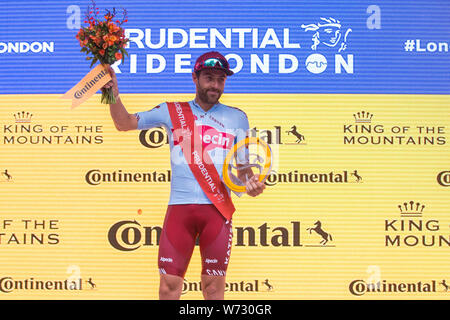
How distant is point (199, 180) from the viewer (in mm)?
3258

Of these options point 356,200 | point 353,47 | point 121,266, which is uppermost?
point 353,47

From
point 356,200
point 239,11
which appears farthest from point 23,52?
point 356,200

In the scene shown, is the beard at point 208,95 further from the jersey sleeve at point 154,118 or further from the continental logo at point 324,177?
the continental logo at point 324,177

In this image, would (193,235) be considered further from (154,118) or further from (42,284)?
(42,284)

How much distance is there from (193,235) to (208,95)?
2.88 ft

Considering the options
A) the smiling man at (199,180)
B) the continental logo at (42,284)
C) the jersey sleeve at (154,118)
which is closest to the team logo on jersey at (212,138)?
the smiling man at (199,180)

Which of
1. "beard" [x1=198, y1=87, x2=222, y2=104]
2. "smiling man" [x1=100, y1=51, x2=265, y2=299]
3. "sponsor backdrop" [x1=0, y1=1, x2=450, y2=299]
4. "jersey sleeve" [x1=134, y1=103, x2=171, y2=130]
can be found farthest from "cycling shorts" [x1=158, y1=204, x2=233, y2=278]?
"sponsor backdrop" [x1=0, y1=1, x2=450, y2=299]

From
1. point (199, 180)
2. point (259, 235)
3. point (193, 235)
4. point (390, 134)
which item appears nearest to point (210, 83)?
point (199, 180)

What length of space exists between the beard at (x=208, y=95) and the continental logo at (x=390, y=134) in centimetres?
131

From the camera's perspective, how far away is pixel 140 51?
4.21 metres

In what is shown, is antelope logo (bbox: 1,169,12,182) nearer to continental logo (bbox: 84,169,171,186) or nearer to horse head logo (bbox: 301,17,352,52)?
continental logo (bbox: 84,169,171,186)

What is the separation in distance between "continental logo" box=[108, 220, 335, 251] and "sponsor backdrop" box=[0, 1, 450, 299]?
11 millimetres

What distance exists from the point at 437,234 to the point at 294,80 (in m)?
1.64
